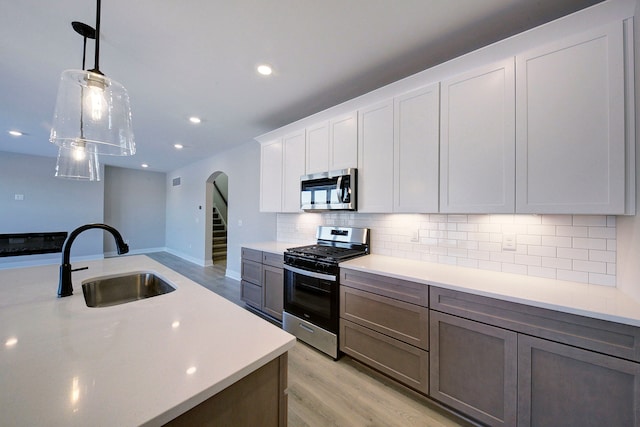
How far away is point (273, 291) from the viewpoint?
2.96 metres

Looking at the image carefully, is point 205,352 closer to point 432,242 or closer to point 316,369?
point 316,369

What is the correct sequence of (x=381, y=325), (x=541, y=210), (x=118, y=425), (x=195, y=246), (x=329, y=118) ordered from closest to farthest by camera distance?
(x=118, y=425)
(x=541, y=210)
(x=381, y=325)
(x=329, y=118)
(x=195, y=246)

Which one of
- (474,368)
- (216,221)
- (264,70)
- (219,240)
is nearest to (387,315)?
(474,368)

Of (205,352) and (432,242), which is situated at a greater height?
(432,242)

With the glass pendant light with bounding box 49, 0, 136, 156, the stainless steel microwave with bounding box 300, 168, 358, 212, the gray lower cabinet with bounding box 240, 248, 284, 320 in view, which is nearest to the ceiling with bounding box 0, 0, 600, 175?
the glass pendant light with bounding box 49, 0, 136, 156

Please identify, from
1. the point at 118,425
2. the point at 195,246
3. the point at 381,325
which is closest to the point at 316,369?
the point at 381,325

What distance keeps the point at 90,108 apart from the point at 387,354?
2.62m

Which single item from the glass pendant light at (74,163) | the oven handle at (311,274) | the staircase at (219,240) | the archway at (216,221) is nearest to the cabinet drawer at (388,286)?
the oven handle at (311,274)

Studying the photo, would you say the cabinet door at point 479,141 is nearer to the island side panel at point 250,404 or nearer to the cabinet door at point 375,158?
the cabinet door at point 375,158

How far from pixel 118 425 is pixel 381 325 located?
1.76 m

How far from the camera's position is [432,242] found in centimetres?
224

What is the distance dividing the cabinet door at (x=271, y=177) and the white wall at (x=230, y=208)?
536mm

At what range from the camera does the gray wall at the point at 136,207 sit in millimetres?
6926

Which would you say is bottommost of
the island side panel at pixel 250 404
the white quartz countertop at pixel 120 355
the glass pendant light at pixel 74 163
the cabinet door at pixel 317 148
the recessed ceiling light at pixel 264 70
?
the island side panel at pixel 250 404
